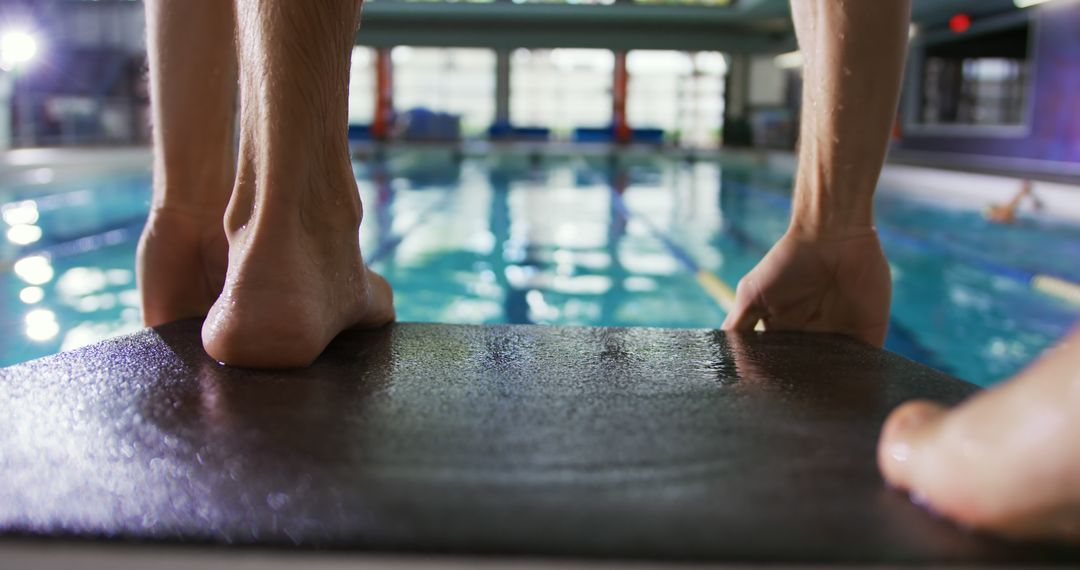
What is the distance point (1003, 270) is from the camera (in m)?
4.07

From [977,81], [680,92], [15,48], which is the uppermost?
[680,92]

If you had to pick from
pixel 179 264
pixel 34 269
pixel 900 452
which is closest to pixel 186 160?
pixel 179 264

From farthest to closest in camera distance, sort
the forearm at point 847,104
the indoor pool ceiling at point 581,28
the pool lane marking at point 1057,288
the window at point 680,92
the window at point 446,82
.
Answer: the window at point 446,82 < the window at point 680,92 < the indoor pool ceiling at point 581,28 < the pool lane marking at point 1057,288 < the forearm at point 847,104

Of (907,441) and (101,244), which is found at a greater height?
(907,441)

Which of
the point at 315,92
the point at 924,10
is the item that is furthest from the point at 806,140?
the point at 924,10

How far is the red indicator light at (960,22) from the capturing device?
1126 centimetres

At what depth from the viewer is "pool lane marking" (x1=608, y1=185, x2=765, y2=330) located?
3453 millimetres

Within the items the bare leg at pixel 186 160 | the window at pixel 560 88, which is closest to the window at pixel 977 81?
the window at pixel 560 88

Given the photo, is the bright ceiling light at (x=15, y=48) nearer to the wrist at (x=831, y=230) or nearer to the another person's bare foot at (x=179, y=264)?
the another person's bare foot at (x=179, y=264)

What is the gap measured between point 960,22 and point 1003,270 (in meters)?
8.68

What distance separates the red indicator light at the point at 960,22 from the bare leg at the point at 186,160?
12116mm

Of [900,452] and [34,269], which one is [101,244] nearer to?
[34,269]

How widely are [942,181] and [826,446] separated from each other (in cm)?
806

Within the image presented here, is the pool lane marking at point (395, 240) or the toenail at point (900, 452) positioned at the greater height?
the toenail at point (900, 452)
